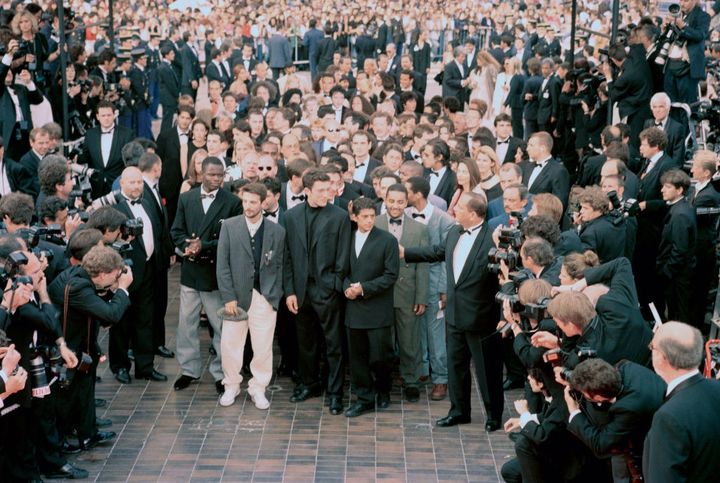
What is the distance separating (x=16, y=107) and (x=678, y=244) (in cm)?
746

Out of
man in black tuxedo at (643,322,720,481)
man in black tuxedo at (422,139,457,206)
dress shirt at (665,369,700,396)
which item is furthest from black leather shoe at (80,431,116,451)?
dress shirt at (665,369,700,396)

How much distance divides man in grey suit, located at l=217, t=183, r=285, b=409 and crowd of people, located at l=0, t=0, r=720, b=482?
0.02 meters

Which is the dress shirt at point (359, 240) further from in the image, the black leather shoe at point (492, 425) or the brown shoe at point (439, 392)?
the black leather shoe at point (492, 425)

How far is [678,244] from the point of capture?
29.6 ft

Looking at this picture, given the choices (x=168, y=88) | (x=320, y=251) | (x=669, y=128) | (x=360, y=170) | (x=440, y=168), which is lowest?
(x=168, y=88)

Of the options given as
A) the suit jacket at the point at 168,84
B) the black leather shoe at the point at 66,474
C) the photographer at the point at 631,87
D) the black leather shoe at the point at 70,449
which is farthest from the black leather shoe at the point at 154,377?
the suit jacket at the point at 168,84

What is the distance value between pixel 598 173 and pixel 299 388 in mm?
4428

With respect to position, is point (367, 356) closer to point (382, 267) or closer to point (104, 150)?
point (382, 267)

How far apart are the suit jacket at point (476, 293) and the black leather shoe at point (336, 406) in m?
1.17

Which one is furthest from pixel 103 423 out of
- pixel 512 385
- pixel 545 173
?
pixel 545 173

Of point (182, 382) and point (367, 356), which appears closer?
point (367, 356)

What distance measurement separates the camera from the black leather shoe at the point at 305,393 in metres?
8.41

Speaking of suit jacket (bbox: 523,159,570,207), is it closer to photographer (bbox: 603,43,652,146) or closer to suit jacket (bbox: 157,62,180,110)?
photographer (bbox: 603,43,652,146)

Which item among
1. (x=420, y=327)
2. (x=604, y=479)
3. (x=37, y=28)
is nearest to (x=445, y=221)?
(x=420, y=327)
